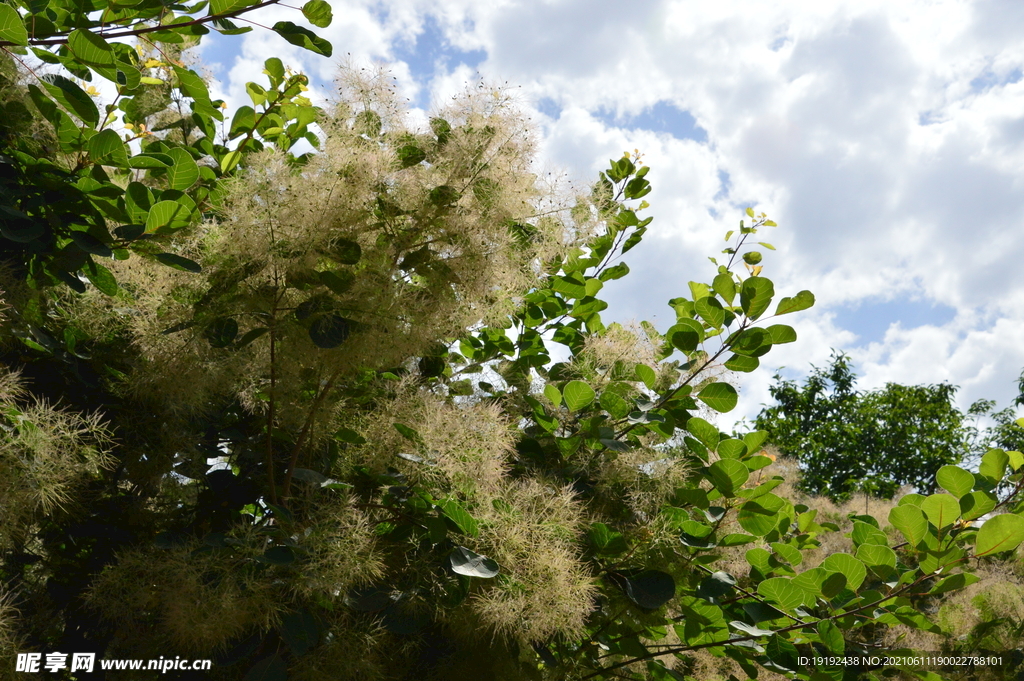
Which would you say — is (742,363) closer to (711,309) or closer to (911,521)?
(711,309)

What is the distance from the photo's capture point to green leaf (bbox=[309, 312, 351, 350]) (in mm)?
1467

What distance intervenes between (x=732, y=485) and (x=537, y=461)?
609 mm

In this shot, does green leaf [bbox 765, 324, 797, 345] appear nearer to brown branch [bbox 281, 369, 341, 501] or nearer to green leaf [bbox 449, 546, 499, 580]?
green leaf [bbox 449, 546, 499, 580]

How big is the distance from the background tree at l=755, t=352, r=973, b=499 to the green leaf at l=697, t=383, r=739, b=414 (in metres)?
10.3

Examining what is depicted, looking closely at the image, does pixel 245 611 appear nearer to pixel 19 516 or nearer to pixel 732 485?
pixel 19 516

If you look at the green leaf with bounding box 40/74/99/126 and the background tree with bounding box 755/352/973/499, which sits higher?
the background tree with bounding box 755/352/973/499

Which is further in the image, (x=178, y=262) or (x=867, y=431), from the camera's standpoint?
(x=867, y=431)

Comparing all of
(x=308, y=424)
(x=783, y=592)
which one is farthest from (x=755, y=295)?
(x=308, y=424)

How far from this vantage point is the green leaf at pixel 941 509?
142cm

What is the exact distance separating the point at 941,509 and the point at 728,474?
0.45 metres

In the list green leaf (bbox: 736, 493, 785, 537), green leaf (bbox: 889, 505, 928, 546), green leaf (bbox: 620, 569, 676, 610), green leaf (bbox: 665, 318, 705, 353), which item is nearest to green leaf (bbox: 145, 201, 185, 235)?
green leaf (bbox: 665, 318, 705, 353)

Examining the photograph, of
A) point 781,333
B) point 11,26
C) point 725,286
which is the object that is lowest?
point 781,333

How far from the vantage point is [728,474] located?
1.74 metres

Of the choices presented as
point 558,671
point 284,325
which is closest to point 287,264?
point 284,325
